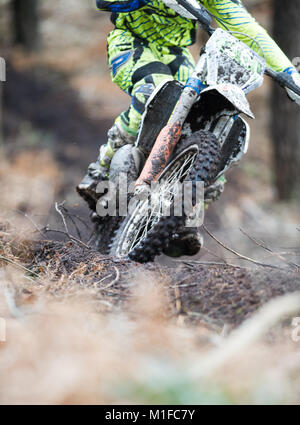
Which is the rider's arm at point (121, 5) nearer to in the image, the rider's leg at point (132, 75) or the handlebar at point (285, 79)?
the rider's leg at point (132, 75)

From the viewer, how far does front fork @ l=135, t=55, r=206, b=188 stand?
307 cm

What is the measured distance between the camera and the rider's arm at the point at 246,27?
3.34m

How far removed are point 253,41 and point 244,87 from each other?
19.8 inches

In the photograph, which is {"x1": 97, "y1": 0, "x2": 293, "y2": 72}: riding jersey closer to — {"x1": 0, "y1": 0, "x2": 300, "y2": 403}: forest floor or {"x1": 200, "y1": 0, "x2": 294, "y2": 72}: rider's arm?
{"x1": 200, "y1": 0, "x2": 294, "y2": 72}: rider's arm

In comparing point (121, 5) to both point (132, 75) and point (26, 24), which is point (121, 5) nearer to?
point (132, 75)

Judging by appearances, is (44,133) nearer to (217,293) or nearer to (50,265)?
(50,265)

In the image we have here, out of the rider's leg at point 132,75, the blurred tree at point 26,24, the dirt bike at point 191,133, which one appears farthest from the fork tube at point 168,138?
the blurred tree at point 26,24

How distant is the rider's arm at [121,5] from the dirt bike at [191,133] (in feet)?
1.44

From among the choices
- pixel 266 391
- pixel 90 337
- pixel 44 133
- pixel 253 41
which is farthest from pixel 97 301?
pixel 44 133

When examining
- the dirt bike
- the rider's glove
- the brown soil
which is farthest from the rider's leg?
the brown soil

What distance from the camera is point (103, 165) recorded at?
12.8 feet

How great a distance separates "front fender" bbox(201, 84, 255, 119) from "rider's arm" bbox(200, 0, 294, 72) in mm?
535

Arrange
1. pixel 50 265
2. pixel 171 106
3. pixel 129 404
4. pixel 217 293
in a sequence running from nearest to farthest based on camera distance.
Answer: pixel 129 404 < pixel 217 293 < pixel 50 265 < pixel 171 106

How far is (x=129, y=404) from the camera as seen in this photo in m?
1.47
